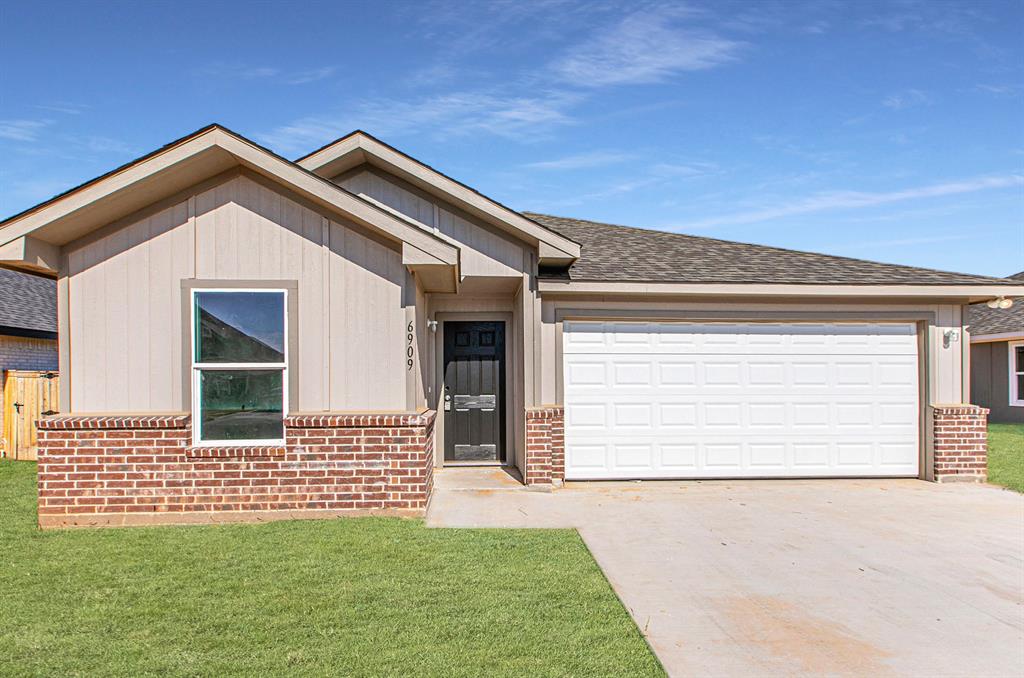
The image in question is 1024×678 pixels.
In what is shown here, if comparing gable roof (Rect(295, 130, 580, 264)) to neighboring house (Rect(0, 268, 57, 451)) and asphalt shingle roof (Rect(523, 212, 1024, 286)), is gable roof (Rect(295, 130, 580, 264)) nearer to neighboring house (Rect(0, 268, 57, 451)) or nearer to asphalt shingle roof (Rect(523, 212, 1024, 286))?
asphalt shingle roof (Rect(523, 212, 1024, 286))

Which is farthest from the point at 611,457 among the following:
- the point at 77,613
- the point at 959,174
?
the point at 959,174

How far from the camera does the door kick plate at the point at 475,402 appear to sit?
11.2 metres

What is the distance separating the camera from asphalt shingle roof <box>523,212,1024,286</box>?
9.85 m

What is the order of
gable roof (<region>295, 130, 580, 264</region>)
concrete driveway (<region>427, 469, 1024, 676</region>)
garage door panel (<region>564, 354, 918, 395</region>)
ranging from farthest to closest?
1. garage door panel (<region>564, 354, 918, 395</region>)
2. gable roof (<region>295, 130, 580, 264</region>)
3. concrete driveway (<region>427, 469, 1024, 676</region>)

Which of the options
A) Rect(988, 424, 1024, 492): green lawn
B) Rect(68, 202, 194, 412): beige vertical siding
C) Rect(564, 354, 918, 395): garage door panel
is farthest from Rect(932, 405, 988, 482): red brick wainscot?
Rect(68, 202, 194, 412): beige vertical siding

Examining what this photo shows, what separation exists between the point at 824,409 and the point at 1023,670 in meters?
6.77

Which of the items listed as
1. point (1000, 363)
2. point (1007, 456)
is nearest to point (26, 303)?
point (1007, 456)

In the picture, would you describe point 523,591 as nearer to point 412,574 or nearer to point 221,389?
point 412,574

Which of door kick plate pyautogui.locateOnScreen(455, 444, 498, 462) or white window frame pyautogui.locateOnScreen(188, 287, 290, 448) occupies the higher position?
white window frame pyautogui.locateOnScreen(188, 287, 290, 448)

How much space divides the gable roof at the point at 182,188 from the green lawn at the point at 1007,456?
9.10m

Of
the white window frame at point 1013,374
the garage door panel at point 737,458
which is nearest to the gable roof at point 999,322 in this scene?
the white window frame at point 1013,374

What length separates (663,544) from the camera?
6586 millimetres

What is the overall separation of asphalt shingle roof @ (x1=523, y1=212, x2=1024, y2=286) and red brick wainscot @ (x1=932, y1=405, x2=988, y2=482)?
194cm

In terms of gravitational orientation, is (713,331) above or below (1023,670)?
above
